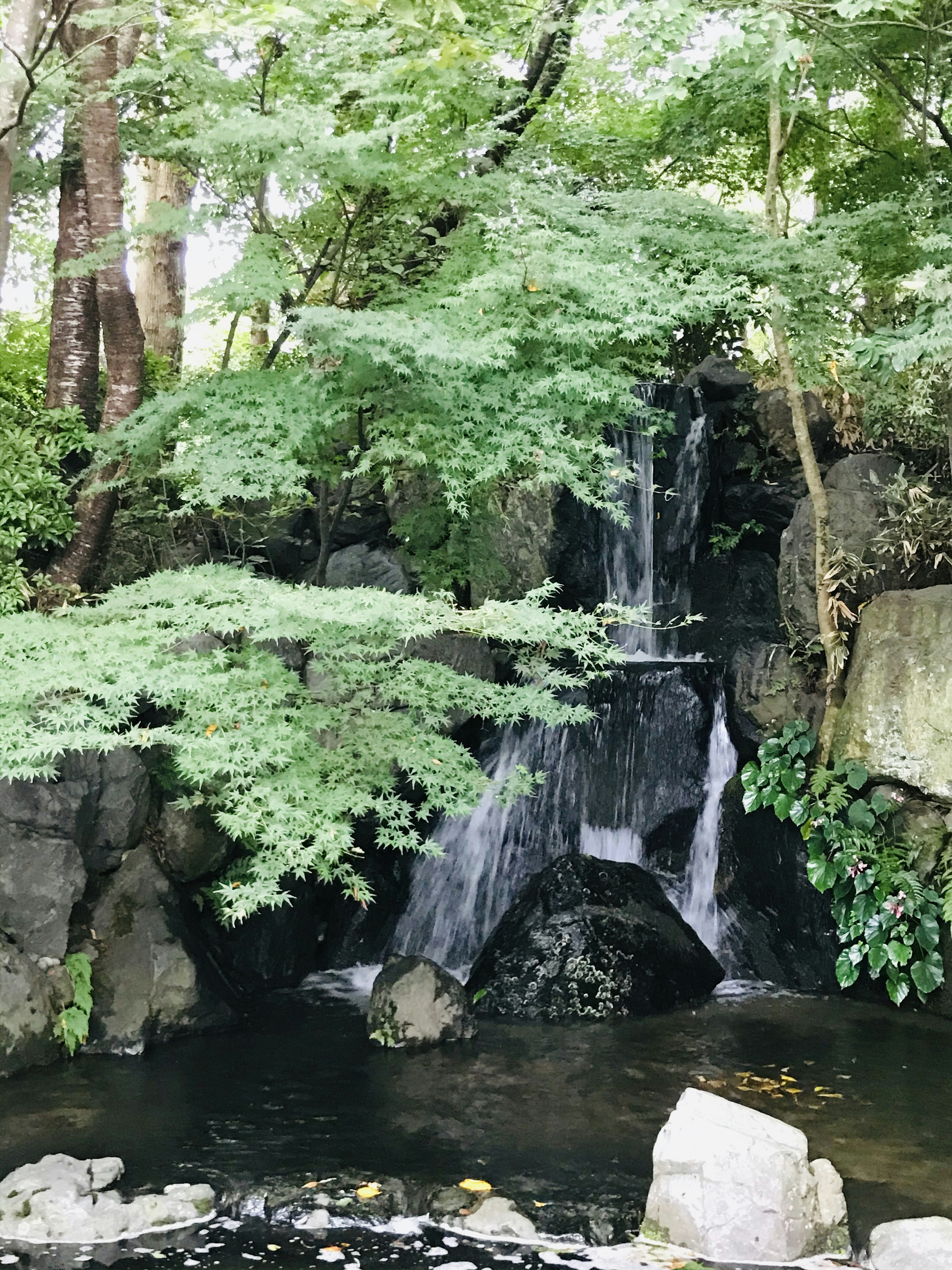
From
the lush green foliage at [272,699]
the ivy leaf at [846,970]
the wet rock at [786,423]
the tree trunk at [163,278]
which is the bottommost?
the ivy leaf at [846,970]

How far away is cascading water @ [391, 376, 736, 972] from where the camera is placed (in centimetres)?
1071

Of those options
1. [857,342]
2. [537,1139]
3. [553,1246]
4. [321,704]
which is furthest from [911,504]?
[553,1246]

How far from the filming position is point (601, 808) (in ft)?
36.6

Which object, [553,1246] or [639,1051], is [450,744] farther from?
[553,1246]

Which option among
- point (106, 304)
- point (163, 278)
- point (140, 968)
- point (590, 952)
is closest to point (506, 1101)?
point (590, 952)

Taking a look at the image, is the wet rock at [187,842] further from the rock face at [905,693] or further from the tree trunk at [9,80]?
the rock face at [905,693]

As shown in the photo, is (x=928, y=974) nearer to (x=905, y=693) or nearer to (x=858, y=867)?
(x=858, y=867)

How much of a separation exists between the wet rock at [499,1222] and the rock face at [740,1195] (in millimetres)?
576

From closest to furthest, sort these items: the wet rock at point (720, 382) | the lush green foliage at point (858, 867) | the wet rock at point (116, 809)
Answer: the wet rock at point (116, 809) → the lush green foliage at point (858, 867) → the wet rock at point (720, 382)

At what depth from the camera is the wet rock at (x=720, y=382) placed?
13734mm

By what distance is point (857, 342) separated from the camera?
8359 millimetres

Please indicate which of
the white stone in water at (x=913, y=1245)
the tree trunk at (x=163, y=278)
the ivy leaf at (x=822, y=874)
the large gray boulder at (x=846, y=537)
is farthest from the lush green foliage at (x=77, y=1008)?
the tree trunk at (x=163, y=278)

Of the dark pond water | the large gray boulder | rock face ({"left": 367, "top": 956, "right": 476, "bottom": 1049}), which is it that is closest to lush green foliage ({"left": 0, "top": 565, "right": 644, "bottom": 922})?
rock face ({"left": 367, "top": 956, "right": 476, "bottom": 1049})

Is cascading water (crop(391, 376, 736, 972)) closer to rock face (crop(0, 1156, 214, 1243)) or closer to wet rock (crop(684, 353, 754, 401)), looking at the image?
wet rock (crop(684, 353, 754, 401))
